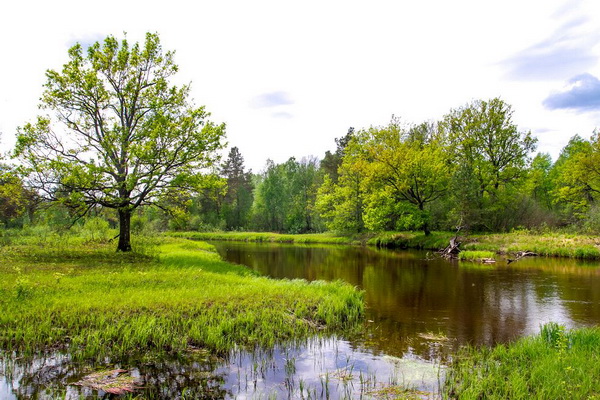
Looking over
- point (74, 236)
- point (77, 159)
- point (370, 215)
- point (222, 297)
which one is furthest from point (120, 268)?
point (370, 215)

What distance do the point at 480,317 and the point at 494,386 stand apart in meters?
6.53

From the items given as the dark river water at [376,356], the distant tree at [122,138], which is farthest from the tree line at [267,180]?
the dark river water at [376,356]

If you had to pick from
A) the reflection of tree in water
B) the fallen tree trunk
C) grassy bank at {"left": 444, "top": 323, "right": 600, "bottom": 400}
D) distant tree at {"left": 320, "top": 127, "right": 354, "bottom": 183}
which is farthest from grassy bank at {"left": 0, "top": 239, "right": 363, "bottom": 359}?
distant tree at {"left": 320, "top": 127, "right": 354, "bottom": 183}

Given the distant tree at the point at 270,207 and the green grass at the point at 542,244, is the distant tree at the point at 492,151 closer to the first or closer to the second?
the green grass at the point at 542,244

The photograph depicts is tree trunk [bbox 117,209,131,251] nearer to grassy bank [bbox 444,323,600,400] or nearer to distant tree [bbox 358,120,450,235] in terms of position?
grassy bank [bbox 444,323,600,400]

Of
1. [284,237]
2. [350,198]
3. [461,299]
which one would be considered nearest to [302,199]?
[284,237]

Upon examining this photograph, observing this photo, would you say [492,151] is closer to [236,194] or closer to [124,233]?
[124,233]

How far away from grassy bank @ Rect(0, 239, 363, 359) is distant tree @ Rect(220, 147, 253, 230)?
72300mm

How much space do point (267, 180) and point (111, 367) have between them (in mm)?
82928

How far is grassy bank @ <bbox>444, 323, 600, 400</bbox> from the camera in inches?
241

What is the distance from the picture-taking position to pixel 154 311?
32.5ft

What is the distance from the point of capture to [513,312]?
516 inches

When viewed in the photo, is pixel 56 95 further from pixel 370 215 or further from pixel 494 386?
pixel 370 215

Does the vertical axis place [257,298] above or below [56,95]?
below
